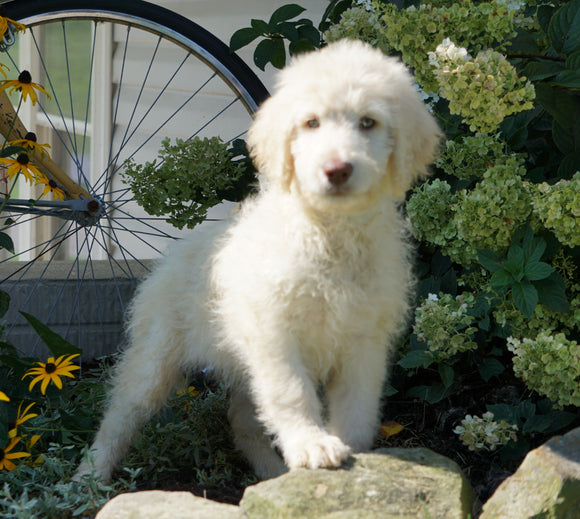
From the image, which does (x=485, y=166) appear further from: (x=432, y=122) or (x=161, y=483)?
(x=161, y=483)

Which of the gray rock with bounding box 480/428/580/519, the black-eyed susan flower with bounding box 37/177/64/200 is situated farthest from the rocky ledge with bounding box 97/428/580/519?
the black-eyed susan flower with bounding box 37/177/64/200

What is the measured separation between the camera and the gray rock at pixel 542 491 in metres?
2.10

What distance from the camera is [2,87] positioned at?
10.7 feet

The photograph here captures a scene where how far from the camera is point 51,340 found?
3240 mm

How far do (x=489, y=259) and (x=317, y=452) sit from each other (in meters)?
0.99

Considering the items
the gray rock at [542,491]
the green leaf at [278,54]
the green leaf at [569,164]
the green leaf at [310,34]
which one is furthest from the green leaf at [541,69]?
the gray rock at [542,491]

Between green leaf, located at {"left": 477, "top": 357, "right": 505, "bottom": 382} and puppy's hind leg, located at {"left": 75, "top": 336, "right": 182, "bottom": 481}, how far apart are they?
122 cm

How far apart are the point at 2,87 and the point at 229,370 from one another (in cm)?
160

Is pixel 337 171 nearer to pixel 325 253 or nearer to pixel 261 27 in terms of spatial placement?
pixel 325 253

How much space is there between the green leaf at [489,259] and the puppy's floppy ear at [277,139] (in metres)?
0.79

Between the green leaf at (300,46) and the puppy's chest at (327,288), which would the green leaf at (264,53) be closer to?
the green leaf at (300,46)

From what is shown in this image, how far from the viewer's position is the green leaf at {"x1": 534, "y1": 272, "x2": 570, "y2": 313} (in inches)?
104

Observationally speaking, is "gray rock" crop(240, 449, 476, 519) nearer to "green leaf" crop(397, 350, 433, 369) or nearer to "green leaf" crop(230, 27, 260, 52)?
"green leaf" crop(397, 350, 433, 369)

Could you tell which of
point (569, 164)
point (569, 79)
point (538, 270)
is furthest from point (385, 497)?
point (569, 79)
